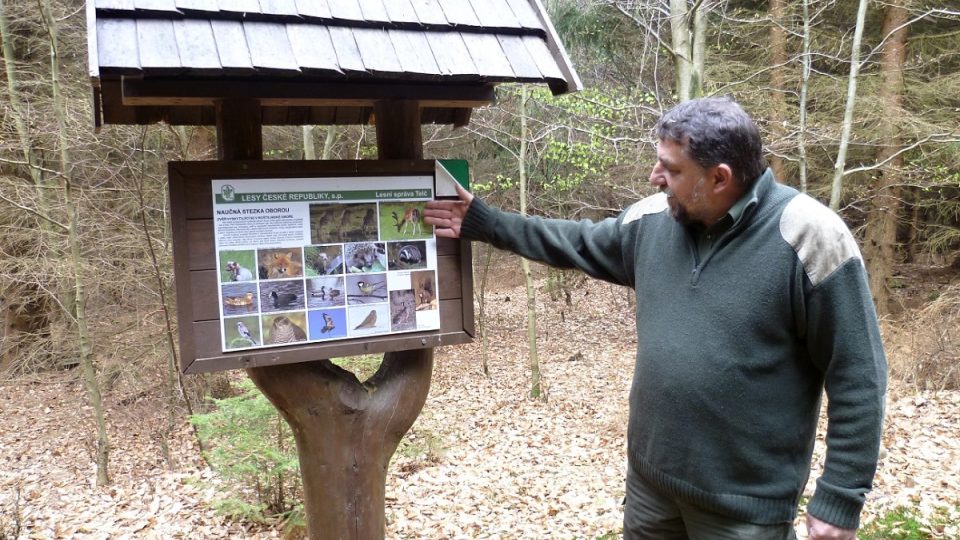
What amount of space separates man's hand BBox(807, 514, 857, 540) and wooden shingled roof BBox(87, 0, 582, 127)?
1.59 metres

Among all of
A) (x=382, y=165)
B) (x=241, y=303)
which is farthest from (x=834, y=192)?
(x=241, y=303)

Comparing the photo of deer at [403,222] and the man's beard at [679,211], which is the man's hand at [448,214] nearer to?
the photo of deer at [403,222]

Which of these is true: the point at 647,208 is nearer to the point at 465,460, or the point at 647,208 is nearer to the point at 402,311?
the point at 402,311

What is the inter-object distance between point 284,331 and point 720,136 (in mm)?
1526

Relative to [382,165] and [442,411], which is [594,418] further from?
[382,165]

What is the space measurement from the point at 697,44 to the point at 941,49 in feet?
20.6

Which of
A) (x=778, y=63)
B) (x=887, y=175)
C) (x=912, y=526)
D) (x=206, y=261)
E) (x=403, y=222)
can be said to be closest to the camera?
(x=206, y=261)

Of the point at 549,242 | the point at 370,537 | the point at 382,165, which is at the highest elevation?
the point at 382,165

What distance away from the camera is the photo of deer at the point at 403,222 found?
7.89 feet

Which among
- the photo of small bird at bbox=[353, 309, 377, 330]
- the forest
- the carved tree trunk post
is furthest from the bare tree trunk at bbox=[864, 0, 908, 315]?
the photo of small bird at bbox=[353, 309, 377, 330]

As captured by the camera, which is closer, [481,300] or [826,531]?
[826,531]

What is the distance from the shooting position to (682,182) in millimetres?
2029

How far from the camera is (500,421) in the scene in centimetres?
917

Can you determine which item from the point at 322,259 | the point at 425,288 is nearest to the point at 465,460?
the point at 425,288
